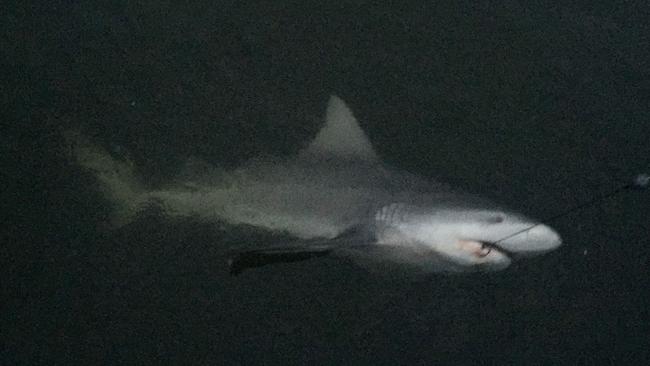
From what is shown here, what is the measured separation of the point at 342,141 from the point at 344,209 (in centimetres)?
47

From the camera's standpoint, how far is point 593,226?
5.11 meters

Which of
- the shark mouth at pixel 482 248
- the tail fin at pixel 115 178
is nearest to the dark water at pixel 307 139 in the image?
the tail fin at pixel 115 178

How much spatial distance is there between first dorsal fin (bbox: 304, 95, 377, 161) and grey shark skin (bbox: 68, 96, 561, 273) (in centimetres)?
5

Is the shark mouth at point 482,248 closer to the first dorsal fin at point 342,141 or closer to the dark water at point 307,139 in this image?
the dark water at point 307,139

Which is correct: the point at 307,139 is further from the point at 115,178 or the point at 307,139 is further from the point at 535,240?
the point at 535,240

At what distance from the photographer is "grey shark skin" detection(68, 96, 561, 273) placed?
4332mm

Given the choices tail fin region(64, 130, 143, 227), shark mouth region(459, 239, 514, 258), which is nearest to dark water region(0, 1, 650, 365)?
tail fin region(64, 130, 143, 227)

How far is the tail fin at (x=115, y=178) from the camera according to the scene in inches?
178

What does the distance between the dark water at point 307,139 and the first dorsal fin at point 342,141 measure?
467 mm

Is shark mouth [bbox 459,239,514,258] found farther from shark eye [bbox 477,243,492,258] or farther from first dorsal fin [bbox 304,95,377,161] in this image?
A: first dorsal fin [bbox 304,95,377,161]

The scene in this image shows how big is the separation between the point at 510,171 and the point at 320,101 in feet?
4.35

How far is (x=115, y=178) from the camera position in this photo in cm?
460

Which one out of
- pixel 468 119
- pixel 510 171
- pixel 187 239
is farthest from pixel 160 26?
pixel 510 171

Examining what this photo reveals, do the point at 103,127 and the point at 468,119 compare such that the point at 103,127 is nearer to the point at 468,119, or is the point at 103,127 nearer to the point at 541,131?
the point at 468,119
